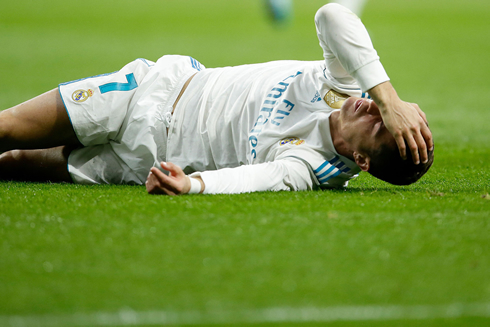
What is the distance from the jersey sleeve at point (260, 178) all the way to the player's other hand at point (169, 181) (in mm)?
90

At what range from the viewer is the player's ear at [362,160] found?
232cm

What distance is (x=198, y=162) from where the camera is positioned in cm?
260

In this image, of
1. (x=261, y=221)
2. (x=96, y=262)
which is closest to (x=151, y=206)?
(x=261, y=221)

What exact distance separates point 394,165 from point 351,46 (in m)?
0.46

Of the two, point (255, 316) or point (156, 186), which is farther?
point (156, 186)

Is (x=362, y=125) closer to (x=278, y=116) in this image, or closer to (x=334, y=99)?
(x=334, y=99)

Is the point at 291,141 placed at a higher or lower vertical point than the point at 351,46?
lower

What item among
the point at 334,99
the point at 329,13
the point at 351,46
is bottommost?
the point at 334,99

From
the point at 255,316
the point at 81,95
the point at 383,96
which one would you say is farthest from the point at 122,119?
the point at 255,316

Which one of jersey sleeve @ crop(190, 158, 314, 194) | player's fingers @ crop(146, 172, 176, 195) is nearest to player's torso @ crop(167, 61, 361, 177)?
jersey sleeve @ crop(190, 158, 314, 194)

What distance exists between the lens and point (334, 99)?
2463 millimetres

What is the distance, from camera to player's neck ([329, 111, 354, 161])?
2.38 m

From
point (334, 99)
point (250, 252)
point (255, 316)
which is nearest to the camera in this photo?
point (255, 316)

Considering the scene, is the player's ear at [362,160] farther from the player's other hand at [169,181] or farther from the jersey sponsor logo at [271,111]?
the player's other hand at [169,181]
